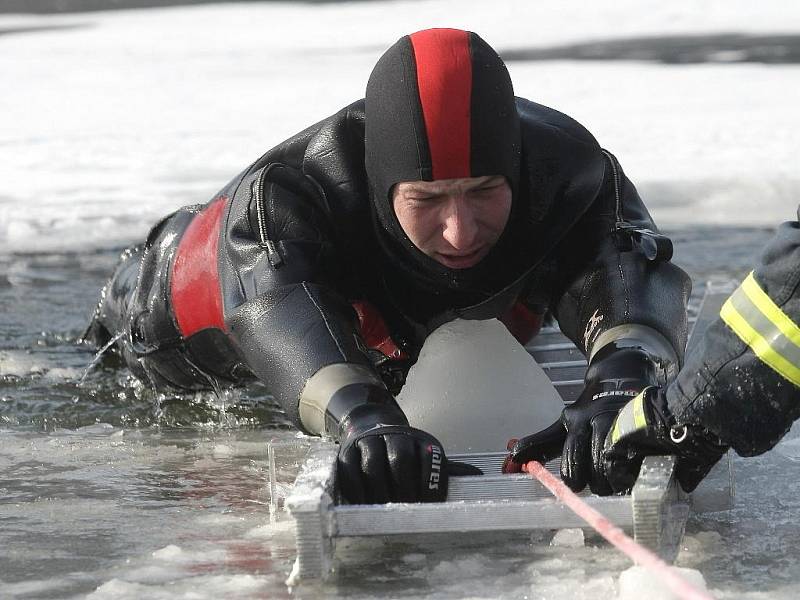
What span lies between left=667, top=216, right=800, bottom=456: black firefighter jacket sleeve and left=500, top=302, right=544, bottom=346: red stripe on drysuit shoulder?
1.22 meters

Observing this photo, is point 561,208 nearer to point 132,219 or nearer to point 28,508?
point 28,508

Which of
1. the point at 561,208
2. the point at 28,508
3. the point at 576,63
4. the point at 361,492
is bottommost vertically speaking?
the point at 576,63

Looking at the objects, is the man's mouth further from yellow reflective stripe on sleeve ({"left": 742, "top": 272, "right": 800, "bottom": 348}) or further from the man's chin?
yellow reflective stripe on sleeve ({"left": 742, "top": 272, "right": 800, "bottom": 348})

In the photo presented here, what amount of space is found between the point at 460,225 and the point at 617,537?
868 millimetres

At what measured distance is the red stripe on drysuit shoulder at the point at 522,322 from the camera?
133 inches

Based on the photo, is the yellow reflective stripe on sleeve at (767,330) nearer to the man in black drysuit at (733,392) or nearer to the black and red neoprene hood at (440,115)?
the man in black drysuit at (733,392)

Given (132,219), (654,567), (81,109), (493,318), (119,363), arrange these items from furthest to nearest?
(81,109) < (132,219) < (119,363) < (493,318) < (654,567)

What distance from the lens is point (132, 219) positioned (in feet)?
20.9

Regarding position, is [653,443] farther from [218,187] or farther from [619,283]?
[218,187]

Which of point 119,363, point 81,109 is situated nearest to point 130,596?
point 119,363

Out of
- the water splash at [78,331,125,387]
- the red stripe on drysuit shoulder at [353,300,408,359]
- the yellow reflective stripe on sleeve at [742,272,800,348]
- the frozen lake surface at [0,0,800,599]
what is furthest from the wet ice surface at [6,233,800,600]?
the yellow reflective stripe on sleeve at [742,272,800,348]

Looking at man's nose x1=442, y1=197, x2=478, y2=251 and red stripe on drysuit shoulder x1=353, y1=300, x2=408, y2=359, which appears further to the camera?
red stripe on drysuit shoulder x1=353, y1=300, x2=408, y2=359

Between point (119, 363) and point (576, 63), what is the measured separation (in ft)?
21.5

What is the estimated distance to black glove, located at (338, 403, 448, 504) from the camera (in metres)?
2.37
